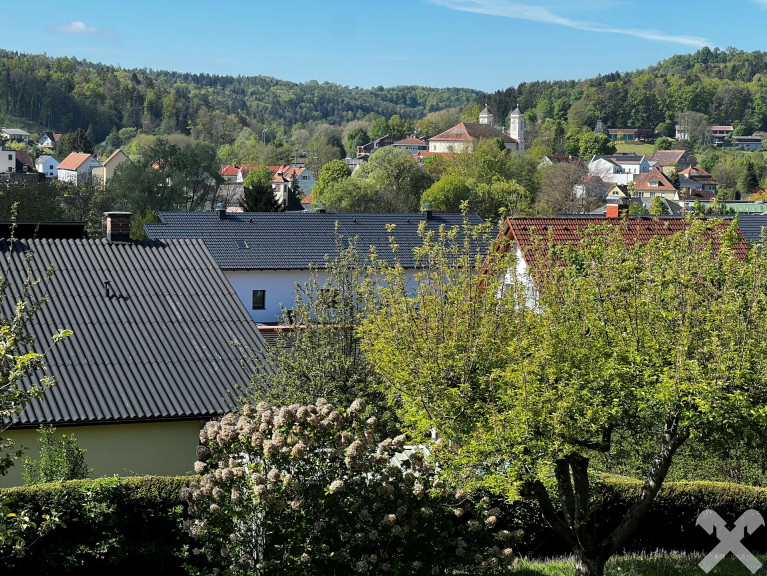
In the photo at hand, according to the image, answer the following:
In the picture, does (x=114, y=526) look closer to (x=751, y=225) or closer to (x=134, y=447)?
(x=134, y=447)

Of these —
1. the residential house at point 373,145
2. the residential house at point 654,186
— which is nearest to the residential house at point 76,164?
the residential house at point 373,145

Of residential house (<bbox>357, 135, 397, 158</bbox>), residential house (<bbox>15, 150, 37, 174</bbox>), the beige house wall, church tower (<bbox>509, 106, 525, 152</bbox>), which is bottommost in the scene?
the beige house wall

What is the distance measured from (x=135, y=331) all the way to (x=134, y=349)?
50cm

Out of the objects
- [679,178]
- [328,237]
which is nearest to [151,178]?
[328,237]

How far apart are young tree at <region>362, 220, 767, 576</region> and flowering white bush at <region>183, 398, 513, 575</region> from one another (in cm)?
68

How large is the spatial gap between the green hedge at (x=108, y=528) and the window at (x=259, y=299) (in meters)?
25.4

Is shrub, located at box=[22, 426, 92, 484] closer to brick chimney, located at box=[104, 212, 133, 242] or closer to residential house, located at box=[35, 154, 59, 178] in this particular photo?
brick chimney, located at box=[104, 212, 133, 242]

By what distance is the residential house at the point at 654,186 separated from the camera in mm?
116938

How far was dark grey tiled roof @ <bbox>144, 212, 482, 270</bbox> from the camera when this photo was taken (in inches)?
1449

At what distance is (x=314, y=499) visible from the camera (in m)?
9.42

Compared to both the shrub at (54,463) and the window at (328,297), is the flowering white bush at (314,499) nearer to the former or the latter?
the shrub at (54,463)

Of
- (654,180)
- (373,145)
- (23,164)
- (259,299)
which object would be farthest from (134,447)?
(373,145)

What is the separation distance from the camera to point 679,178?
436 ft

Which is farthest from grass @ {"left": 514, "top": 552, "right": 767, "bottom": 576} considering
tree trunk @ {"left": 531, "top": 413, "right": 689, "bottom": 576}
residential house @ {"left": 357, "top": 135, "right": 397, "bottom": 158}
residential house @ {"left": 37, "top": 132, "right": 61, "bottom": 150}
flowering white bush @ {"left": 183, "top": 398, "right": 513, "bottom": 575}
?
residential house @ {"left": 37, "top": 132, "right": 61, "bottom": 150}
